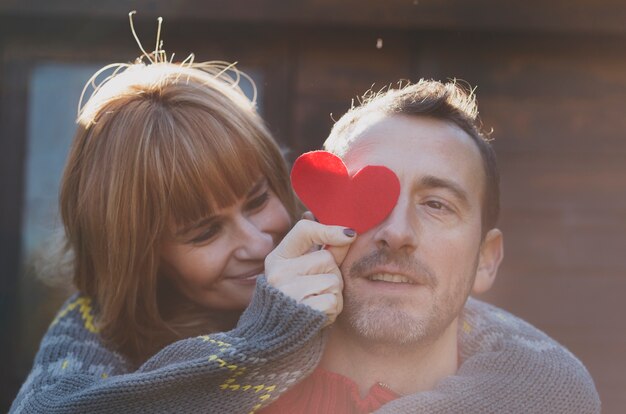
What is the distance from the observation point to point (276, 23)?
3.48 m

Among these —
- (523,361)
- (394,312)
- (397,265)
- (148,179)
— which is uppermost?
(148,179)

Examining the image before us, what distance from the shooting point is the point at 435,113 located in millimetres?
2133

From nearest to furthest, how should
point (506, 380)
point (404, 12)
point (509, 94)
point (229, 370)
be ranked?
point (229, 370), point (506, 380), point (404, 12), point (509, 94)

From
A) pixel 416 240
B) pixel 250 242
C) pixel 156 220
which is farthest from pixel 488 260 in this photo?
pixel 156 220

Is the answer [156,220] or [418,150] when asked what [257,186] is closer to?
[156,220]

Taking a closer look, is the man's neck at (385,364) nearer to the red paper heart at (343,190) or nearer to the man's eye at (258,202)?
the red paper heart at (343,190)

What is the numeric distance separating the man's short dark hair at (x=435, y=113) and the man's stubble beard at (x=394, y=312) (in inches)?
12.8

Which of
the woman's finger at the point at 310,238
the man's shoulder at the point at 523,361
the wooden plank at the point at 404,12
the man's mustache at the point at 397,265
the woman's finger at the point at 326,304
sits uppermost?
the wooden plank at the point at 404,12

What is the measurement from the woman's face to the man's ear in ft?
2.04

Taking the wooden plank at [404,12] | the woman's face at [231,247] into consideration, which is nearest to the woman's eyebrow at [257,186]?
the woman's face at [231,247]

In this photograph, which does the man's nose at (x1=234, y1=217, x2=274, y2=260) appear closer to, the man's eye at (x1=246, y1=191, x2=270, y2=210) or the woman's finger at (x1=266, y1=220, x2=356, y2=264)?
the man's eye at (x1=246, y1=191, x2=270, y2=210)

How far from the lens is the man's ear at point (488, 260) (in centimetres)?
222

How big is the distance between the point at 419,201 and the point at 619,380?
2.30 metres

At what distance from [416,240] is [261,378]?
0.50 m
